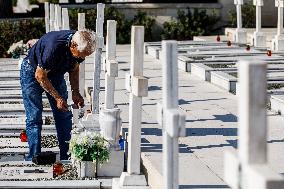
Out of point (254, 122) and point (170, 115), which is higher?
point (254, 122)

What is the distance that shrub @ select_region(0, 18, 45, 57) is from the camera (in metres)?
23.9

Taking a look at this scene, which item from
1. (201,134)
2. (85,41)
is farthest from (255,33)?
(85,41)

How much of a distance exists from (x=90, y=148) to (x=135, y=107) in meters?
0.81

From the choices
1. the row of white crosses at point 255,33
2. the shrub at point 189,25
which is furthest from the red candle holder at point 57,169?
the shrub at point 189,25

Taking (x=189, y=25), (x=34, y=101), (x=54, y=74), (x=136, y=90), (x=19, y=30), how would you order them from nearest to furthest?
(x=136, y=90) < (x=54, y=74) < (x=34, y=101) < (x=19, y=30) < (x=189, y=25)

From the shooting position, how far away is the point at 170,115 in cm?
524

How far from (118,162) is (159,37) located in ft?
59.4

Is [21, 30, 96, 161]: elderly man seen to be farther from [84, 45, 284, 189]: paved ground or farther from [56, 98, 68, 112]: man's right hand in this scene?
[84, 45, 284, 189]: paved ground

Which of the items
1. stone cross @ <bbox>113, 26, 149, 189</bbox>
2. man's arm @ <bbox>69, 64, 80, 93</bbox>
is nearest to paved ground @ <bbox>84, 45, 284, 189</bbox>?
stone cross @ <bbox>113, 26, 149, 189</bbox>

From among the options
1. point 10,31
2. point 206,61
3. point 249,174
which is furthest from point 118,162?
point 10,31

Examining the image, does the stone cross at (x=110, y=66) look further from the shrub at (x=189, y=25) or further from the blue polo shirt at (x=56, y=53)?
the shrub at (x=189, y=25)

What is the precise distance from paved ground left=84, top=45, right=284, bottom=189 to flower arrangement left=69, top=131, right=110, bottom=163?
15.8 inches

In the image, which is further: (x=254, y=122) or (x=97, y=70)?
(x=97, y=70)

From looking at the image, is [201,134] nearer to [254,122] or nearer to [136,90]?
[136,90]
